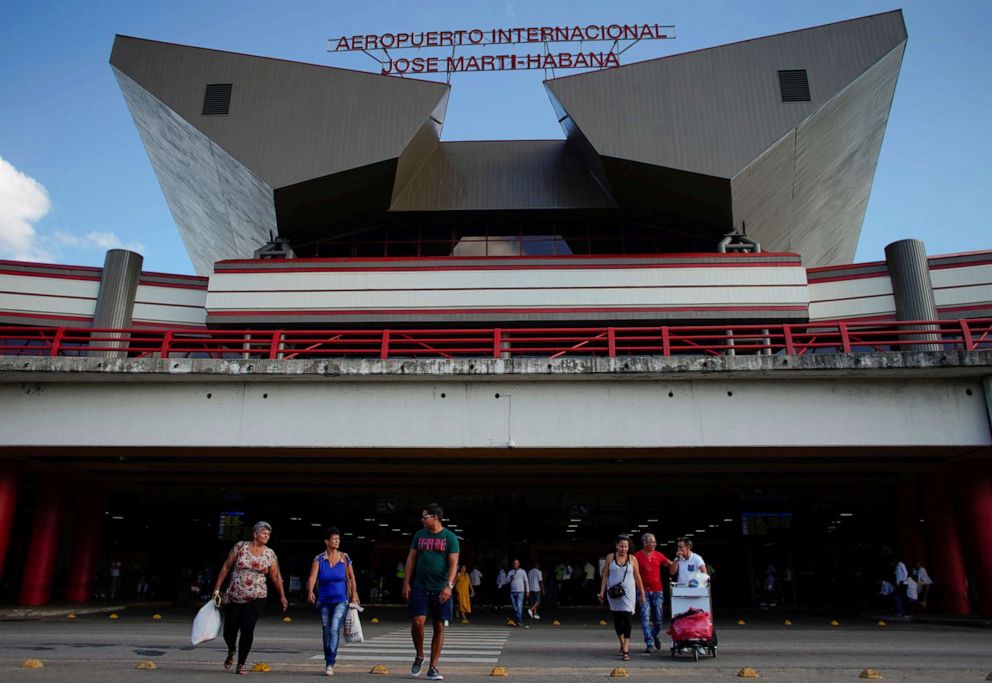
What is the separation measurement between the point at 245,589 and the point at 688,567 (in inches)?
230

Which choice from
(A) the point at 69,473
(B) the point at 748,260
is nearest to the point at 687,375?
(B) the point at 748,260

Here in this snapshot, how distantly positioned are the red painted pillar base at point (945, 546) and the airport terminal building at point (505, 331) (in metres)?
0.08

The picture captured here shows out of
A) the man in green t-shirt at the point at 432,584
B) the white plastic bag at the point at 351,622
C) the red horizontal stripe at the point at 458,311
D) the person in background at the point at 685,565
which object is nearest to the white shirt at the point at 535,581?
the red horizontal stripe at the point at 458,311

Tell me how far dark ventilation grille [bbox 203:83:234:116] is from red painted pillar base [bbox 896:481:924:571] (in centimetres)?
2559

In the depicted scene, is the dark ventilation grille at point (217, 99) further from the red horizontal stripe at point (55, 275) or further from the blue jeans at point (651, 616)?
the blue jeans at point (651, 616)

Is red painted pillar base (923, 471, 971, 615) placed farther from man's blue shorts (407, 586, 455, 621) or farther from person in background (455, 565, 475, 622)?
man's blue shorts (407, 586, 455, 621)

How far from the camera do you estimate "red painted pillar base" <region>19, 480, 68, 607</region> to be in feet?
62.4

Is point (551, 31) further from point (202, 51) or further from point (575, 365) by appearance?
point (575, 365)

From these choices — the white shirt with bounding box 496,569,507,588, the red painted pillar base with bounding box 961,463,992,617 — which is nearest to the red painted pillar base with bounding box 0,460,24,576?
the white shirt with bounding box 496,569,507,588

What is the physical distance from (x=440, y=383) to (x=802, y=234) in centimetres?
2180

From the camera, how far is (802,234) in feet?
103

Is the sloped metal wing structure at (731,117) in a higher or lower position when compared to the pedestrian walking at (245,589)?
higher

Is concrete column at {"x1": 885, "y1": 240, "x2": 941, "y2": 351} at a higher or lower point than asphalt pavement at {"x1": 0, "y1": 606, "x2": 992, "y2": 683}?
higher

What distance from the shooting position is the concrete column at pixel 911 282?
25469mm
